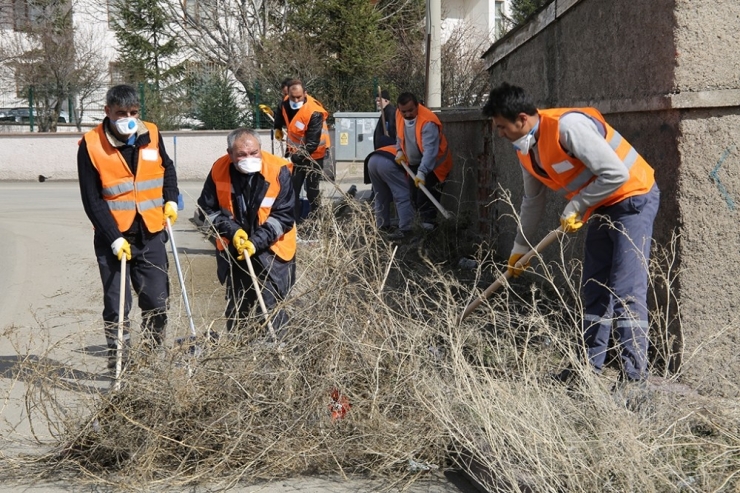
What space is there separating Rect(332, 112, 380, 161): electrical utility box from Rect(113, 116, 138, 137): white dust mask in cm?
1330

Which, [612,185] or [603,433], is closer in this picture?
[603,433]

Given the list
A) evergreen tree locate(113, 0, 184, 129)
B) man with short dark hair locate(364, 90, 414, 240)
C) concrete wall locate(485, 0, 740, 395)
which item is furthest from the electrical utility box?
concrete wall locate(485, 0, 740, 395)

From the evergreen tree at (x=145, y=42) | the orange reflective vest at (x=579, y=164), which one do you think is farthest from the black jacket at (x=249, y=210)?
the evergreen tree at (x=145, y=42)

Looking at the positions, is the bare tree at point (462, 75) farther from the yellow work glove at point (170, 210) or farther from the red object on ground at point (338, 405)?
the red object on ground at point (338, 405)

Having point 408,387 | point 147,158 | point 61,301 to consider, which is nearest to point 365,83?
point 61,301

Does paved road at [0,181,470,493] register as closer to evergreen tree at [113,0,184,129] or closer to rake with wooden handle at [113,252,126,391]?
rake with wooden handle at [113,252,126,391]

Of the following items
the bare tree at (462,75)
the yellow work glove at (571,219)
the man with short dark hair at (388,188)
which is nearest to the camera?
the yellow work glove at (571,219)

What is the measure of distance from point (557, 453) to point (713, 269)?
1.93 meters

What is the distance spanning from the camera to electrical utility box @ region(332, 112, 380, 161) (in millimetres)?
18609

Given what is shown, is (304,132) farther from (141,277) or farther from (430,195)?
(141,277)

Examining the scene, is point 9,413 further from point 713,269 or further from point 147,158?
point 713,269

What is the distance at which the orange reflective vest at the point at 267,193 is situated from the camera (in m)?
5.35

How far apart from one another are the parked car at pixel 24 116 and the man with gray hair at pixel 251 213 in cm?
1865

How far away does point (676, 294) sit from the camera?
4914mm
